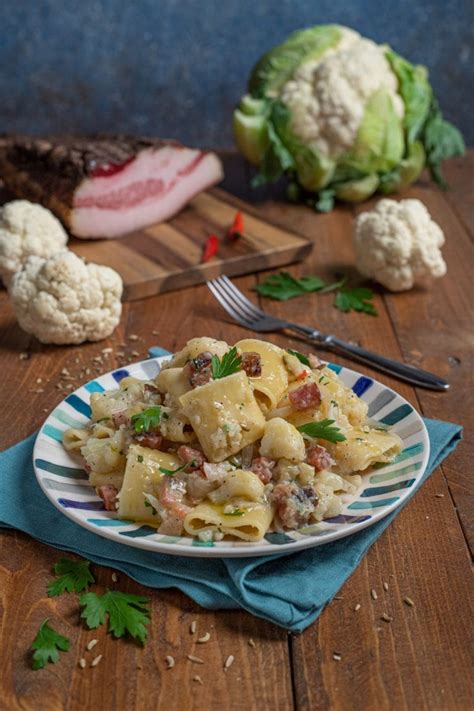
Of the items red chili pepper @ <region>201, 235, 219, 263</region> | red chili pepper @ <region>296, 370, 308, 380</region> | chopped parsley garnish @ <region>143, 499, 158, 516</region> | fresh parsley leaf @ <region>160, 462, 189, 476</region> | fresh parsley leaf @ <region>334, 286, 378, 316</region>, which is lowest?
red chili pepper @ <region>201, 235, 219, 263</region>

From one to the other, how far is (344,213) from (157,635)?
3.20m

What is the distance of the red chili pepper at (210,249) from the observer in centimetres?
402

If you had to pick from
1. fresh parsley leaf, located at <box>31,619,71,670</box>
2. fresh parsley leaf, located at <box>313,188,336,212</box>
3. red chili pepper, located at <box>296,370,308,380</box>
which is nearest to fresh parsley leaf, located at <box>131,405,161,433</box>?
red chili pepper, located at <box>296,370,308,380</box>

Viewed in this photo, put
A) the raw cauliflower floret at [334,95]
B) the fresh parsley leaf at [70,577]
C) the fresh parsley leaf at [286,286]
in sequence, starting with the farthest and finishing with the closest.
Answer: the raw cauliflower floret at [334,95] → the fresh parsley leaf at [286,286] → the fresh parsley leaf at [70,577]

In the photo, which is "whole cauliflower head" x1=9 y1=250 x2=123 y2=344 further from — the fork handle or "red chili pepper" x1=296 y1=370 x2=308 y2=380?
"red chili pepper" x1=296 y1=370 x2=308 y2=380

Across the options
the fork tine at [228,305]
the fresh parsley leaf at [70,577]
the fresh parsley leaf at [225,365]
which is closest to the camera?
the fresh parsley leaf at [70,577]

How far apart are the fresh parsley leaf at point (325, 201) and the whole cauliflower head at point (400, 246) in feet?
3.02

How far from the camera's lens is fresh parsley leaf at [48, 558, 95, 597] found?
84.6 inches

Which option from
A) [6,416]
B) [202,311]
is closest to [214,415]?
[6,416]

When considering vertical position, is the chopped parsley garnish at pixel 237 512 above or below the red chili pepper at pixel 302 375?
below

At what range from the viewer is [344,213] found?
4.81 metres

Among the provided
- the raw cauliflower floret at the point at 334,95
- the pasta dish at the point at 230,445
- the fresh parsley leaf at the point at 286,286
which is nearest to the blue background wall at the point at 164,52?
the raw cauliflower floret at the point at 334,95

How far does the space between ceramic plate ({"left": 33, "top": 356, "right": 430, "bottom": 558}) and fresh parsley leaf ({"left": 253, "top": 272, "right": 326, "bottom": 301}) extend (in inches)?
41.5

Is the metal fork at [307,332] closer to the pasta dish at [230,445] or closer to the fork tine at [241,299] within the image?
the fork tine at [241,299]
